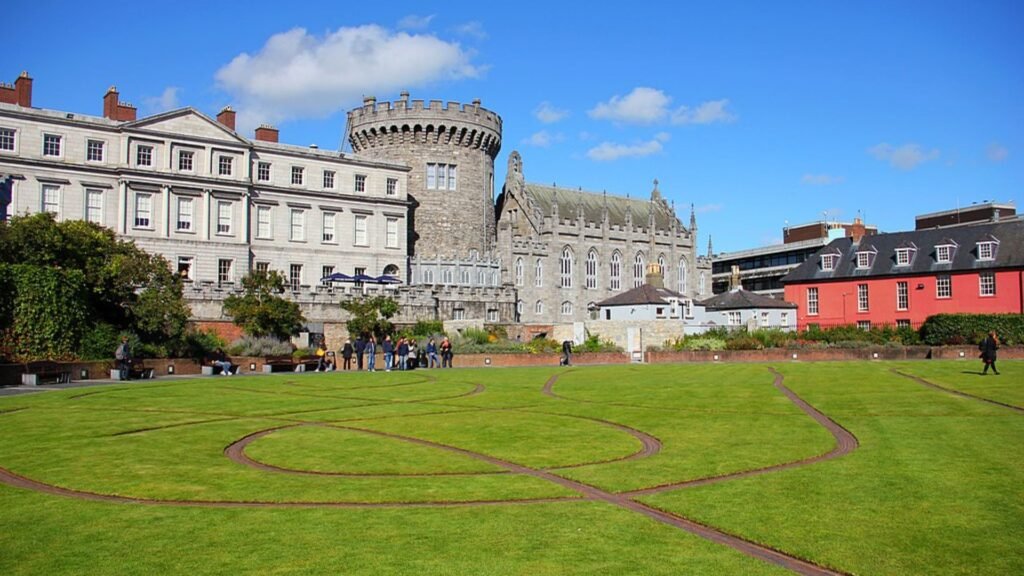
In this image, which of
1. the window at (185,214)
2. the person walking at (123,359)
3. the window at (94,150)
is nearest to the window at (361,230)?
the window at (185,214)

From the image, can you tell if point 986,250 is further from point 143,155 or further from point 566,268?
point 143,155

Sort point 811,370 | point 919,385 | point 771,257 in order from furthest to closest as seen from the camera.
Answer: point 771,257, point 811,370, point 919,385

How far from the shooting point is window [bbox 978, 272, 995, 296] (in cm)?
5984

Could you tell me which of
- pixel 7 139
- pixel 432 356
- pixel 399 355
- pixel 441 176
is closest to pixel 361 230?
pixel 441 176

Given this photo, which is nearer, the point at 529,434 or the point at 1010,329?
the point at 529,434

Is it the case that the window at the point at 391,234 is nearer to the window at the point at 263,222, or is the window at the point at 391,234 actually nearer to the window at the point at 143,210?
the window at the point at 263,222

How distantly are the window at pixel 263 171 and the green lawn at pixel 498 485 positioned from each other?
41121mm

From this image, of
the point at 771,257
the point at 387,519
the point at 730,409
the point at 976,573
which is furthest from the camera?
the point at 771,257

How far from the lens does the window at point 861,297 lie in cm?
6681

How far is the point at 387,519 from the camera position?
11250mm

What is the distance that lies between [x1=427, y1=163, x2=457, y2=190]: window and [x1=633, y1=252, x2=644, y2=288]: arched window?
20742mm

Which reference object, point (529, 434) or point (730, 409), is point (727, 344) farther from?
point (529, 434)

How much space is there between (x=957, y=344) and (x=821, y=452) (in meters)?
40.5

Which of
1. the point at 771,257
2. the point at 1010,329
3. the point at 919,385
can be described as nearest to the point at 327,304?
the point at 919,385
